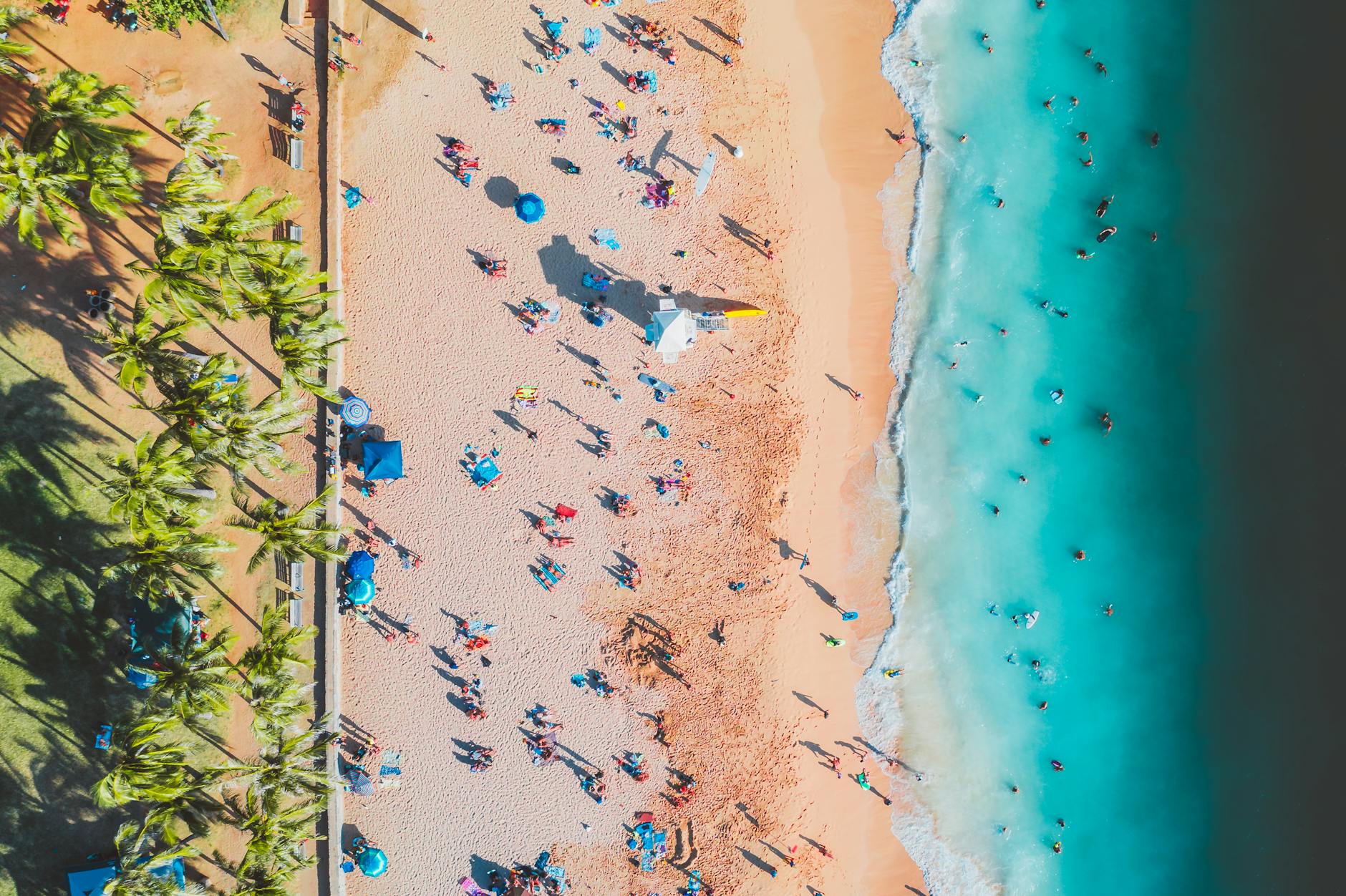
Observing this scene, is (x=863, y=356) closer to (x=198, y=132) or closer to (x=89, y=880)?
(x=198, y=132)

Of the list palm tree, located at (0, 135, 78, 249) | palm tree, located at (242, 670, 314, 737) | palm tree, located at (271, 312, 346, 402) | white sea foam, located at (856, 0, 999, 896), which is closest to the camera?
palm tree, located at (0, 135, 78, 249)

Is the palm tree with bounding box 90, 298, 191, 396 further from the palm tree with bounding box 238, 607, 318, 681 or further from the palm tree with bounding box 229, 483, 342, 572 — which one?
the palm tree with bounding box 238, 607, 318, 681

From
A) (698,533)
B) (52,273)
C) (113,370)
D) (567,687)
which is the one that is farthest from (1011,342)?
(52,273)

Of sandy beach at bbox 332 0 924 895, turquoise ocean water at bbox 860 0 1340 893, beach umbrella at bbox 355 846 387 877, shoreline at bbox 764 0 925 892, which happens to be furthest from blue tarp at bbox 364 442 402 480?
turquoise ocean water at bbox 860 0 1340 893

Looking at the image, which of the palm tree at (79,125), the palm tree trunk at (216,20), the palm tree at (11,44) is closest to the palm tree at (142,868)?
the palm tree at (79,125)

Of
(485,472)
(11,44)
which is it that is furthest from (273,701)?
(11,44)
